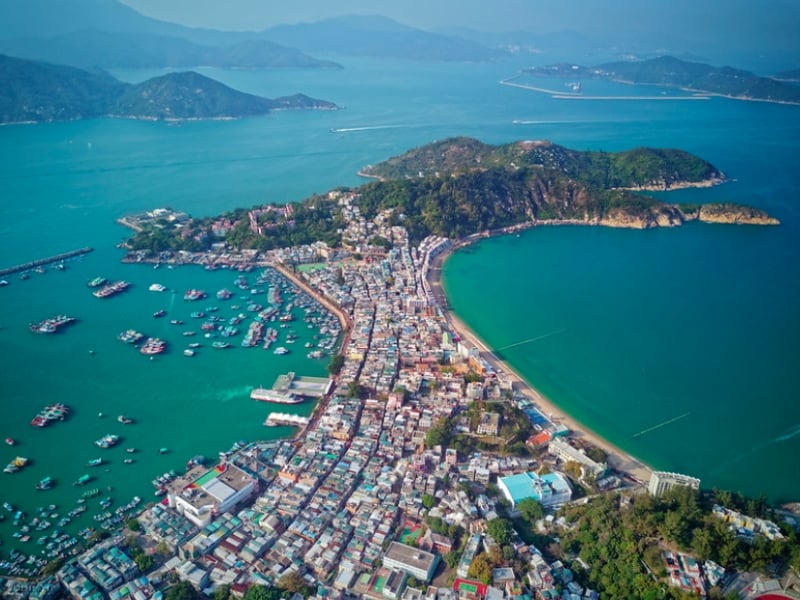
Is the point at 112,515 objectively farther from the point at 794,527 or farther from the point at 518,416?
the point at 794,527

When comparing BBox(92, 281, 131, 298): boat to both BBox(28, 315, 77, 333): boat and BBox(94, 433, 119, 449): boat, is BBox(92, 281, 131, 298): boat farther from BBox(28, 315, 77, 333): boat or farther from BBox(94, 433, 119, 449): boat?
BBox(94, 433, 119, 449): boat

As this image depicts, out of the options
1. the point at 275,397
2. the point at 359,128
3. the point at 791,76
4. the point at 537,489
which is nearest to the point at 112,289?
the point at 275,397

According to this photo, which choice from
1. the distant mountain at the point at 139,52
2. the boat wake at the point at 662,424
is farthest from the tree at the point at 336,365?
the distant mountain at the point at 139,52

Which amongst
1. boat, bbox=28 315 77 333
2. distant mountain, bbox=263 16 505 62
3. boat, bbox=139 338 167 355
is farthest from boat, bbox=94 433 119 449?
distant mountain, bbox=263 16 505 62

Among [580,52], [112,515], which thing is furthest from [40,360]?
[580,52]

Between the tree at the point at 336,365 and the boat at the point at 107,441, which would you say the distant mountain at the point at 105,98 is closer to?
the tree at the point at 336,365

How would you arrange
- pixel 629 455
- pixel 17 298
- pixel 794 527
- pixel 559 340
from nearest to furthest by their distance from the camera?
pixel 794 527 < pixel 629 455 < pixel 559 340 < pixel 17 298
